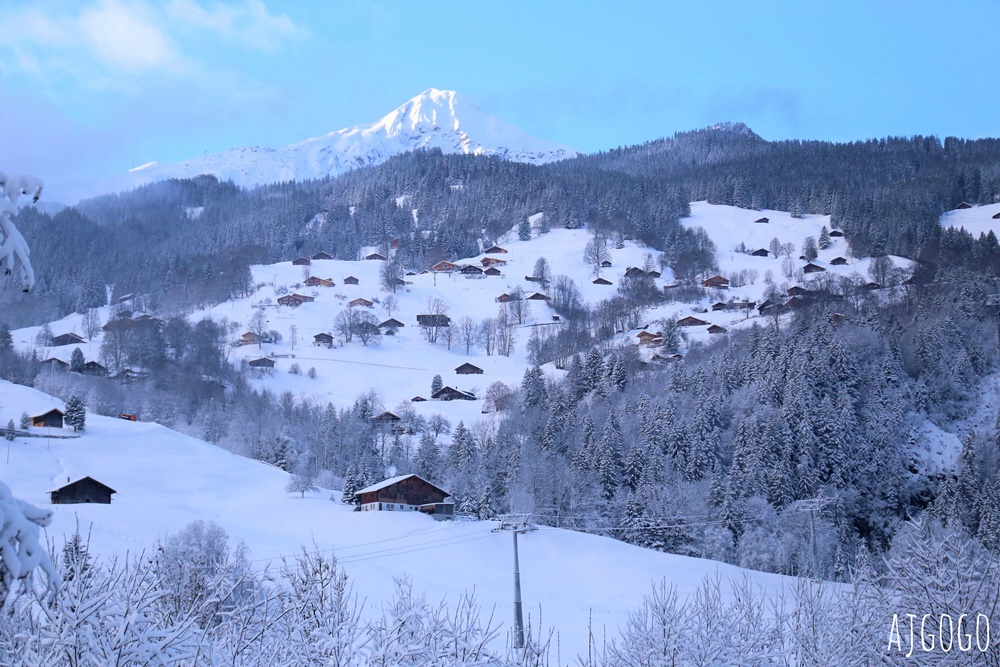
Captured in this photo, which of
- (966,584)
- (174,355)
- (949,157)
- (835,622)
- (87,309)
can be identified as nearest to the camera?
(966,584)

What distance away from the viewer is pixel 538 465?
6362 cm

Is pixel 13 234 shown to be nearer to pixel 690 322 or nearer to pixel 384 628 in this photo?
pixel 384 628

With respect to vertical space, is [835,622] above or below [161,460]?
above

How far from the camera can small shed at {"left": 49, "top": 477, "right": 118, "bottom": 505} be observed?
46.6 metres

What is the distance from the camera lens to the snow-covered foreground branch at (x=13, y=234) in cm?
462

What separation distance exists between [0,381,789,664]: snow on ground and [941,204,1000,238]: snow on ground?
94.3 meters

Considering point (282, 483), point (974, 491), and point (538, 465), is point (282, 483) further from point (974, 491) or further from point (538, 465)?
point (974, 491)

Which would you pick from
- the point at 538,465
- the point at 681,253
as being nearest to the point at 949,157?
the point at 681,253

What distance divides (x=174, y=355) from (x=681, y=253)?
7394 cm

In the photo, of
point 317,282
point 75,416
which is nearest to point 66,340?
point 317,282

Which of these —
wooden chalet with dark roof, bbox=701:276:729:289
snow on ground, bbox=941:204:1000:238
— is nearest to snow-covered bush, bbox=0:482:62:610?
wooden chalet with dark roof, bbox=701:276:729:289

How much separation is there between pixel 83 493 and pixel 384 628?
4404 cm

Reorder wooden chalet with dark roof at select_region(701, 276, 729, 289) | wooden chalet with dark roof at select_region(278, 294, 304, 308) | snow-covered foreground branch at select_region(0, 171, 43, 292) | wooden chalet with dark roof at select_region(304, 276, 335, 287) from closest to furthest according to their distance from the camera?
1. snow-covered foreground branch at select_region(0, 171, 43, 292)
2. wooden chalet with dark roof at select_region(701, 276, 729, 289)
3. wooden chalet with dark roof at select_region(278, 294, 304, 308)
4. wooden chalet with dark roof at select_region(304, 276, 335, 287)

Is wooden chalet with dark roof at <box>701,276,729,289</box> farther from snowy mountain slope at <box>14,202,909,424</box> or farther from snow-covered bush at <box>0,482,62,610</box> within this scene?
snow-covered bush at <box>0,482,62,610</box>
